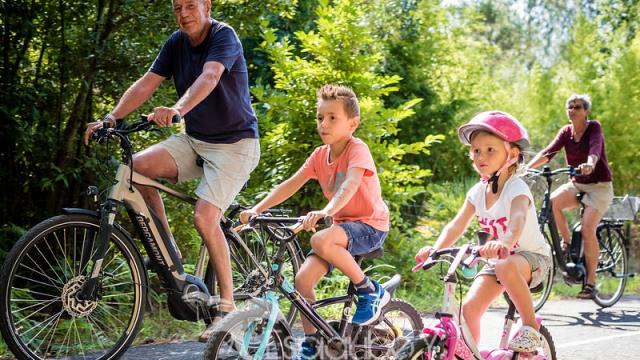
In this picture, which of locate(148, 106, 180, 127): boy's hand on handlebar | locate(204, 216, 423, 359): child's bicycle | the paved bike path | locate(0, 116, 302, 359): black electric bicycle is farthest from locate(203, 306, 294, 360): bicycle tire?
the paved bike path

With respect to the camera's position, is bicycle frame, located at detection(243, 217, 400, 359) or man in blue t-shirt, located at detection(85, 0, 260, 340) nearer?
bicycle frame, located at detection(243, 217, 400, 359)

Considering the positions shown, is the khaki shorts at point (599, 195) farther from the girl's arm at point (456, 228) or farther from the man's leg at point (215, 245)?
the man's leg at point (215, 245)

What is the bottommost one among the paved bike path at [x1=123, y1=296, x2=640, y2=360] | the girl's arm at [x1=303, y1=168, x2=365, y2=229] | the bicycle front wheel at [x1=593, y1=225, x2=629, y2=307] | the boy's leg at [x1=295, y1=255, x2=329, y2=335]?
the paved bike path at [x1=123, y1=296, x2=640, y2=360]

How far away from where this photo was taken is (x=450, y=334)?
3621mm

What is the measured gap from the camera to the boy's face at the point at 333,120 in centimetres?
438

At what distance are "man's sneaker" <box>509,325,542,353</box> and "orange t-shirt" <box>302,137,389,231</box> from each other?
99 centimetres

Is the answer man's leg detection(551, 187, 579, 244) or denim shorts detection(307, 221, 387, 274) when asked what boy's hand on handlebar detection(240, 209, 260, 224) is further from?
man's leg detection(551, 187, 579, 244)

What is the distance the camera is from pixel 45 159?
6512 mm

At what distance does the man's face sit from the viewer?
4574 millimetres

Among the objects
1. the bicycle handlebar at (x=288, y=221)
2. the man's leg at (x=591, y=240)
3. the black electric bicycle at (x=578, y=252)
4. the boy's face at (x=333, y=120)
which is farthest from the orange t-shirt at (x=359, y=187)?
the man's leg at (x=591, y=240)

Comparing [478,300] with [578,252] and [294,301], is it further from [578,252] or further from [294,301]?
[578,252]

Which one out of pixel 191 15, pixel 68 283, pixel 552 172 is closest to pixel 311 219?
pixel 68 283

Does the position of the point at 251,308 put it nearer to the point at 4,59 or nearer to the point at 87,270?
the point at 87,270

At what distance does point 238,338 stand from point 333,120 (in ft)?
4.66
